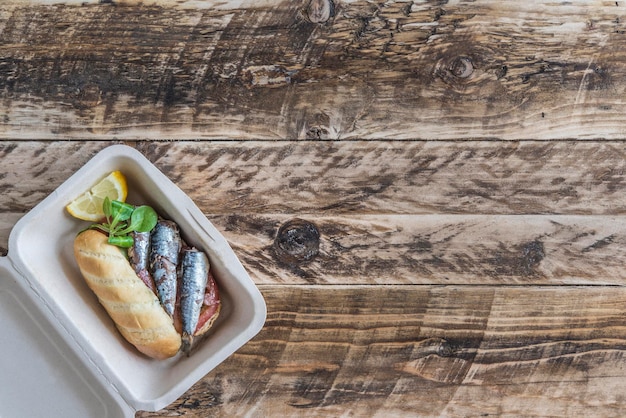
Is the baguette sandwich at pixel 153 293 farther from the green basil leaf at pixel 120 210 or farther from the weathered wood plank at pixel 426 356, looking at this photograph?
the weathered wood plank at pixel 426 356

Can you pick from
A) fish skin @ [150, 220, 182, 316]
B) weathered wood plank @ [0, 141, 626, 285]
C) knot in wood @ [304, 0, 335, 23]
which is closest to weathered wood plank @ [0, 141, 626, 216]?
weathered wood plank @ [0, 141, 626, 285]

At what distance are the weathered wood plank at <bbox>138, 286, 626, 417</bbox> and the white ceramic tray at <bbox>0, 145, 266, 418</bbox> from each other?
0.15 meters

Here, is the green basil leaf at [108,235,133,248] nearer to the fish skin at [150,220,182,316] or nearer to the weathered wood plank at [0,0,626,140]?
the fish skin at [150,220,182,316]

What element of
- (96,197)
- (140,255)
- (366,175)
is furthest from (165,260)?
(366,175)

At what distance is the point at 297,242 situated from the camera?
134 centimetres

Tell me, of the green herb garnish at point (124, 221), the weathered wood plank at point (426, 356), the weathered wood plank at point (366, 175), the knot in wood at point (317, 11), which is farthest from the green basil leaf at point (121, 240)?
the knot in wood at point (317, 11)

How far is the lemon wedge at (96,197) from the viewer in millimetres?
1191

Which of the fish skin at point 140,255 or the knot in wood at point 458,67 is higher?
the knot in wood at point 458,67

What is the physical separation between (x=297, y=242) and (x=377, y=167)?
8.6 inches

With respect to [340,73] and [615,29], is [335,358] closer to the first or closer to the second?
[340,73]

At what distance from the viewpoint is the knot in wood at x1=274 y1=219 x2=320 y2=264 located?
1.34m

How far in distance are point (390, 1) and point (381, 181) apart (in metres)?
0.36

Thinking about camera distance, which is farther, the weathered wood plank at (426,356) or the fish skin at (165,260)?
the weathered wood plank at (426,356)

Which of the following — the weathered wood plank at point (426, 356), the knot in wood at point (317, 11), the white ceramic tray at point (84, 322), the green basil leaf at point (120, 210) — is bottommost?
the weathered wood plank at point (426, 356)
